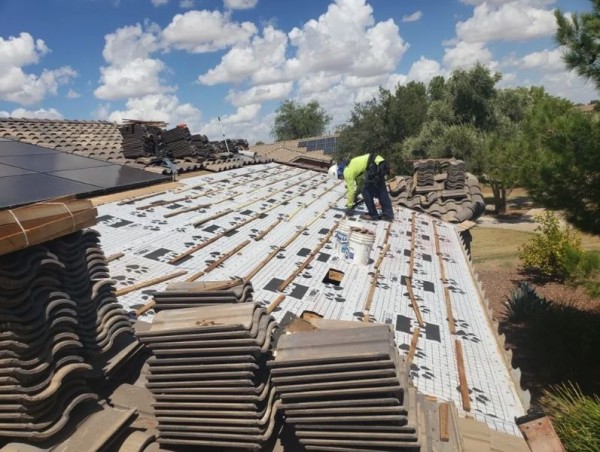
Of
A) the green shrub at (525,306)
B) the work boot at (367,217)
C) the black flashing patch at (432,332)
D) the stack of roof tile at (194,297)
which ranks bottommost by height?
the green shrub at (525,306)

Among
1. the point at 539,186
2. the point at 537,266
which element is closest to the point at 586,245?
the point at 537,266

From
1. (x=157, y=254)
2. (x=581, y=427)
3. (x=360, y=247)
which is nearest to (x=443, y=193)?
(x=360, y=247)

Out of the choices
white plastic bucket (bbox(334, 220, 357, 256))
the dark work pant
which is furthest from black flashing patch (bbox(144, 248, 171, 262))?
the dark work pant

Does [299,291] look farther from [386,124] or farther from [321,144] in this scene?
[321,144]

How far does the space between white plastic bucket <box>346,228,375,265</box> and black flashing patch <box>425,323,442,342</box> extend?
7.59 feet

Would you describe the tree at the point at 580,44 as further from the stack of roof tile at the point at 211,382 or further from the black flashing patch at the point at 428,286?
the stack of roof tile at the point at 211,382

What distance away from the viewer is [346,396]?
12.1 feet

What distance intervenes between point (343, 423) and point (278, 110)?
3638 inches

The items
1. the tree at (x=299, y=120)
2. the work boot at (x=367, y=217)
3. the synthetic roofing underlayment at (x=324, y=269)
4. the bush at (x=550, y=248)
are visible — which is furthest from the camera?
the tree at (x=299, y=120)

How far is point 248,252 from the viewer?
861cm

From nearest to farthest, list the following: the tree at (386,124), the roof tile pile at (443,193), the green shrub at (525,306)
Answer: the green shrub at (525,306) < the roof tile pile at (443,193) < the tree at (386,124)

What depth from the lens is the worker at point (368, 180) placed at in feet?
39.8

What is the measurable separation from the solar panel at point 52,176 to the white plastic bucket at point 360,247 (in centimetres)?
543

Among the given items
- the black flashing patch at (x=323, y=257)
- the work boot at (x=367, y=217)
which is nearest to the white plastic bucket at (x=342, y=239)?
the black flashing patch at (x=323, y=257)
